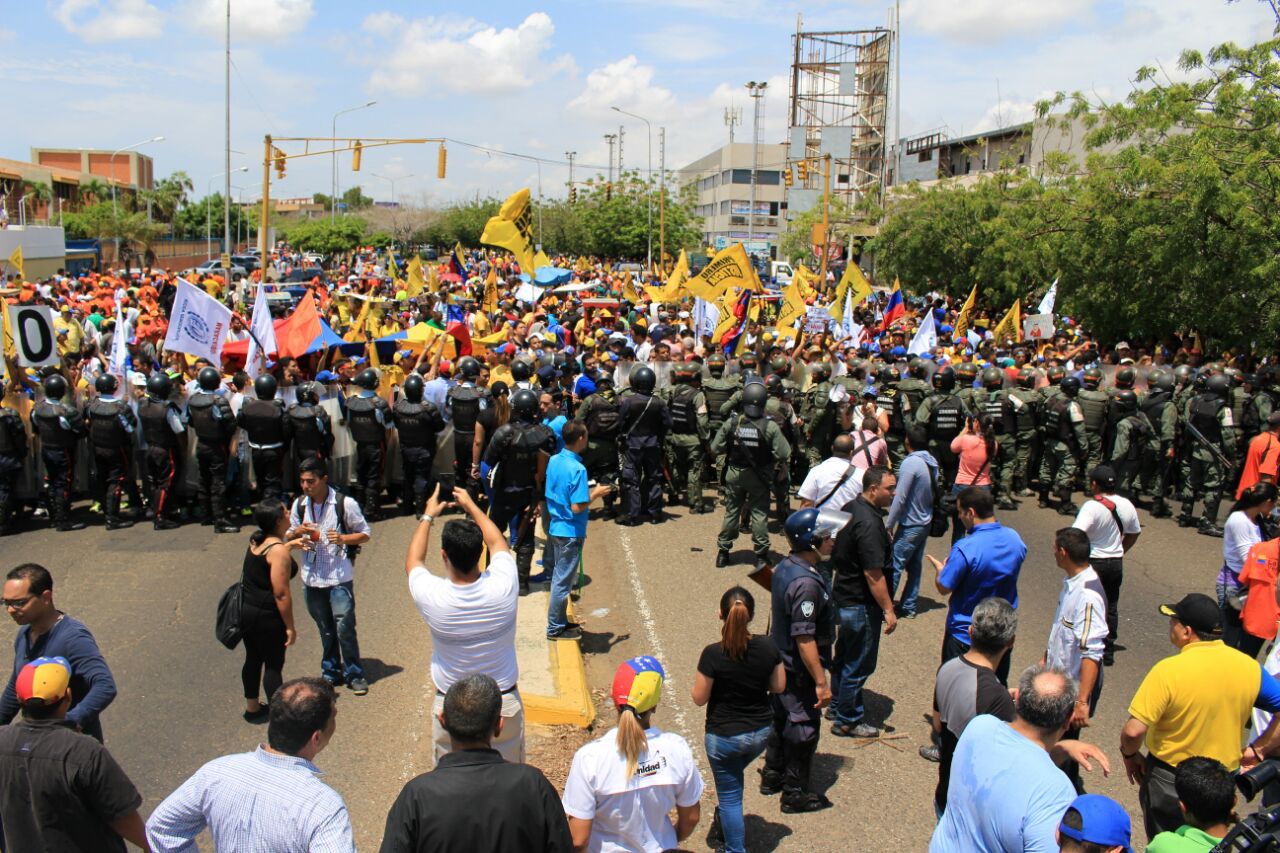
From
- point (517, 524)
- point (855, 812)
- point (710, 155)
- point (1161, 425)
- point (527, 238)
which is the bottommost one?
point (855, 812)

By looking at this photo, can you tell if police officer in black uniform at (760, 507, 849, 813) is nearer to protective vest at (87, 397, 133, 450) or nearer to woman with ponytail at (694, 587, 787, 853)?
woman with ponytail at (694, 587, 787, 853)

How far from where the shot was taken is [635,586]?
9.77 meters

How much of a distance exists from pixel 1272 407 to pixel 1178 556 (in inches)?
108

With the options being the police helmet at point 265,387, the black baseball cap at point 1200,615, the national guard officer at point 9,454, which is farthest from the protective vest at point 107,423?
the black baseball cap at point 1200,615

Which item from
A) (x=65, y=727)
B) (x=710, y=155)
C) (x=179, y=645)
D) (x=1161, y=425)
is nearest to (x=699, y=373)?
(x=1161, y=425)

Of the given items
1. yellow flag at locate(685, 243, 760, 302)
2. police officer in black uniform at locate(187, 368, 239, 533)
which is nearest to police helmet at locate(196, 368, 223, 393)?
police officer in black uniform at locate(187, 368, 239, 533)

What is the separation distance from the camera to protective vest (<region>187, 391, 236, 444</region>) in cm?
1080

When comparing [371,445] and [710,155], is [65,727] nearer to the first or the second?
[371,445]

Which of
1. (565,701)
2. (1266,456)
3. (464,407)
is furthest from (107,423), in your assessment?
(1266,456)

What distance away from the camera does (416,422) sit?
11.5 metres

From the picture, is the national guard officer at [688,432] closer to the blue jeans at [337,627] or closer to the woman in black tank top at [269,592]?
the blue jeans at [337,627]

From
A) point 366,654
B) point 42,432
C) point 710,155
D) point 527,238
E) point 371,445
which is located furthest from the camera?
point 710,155

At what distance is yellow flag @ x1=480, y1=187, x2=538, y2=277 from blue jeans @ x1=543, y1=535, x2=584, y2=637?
34.0 ft

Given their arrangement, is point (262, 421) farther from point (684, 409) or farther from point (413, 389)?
point (684, 409)
